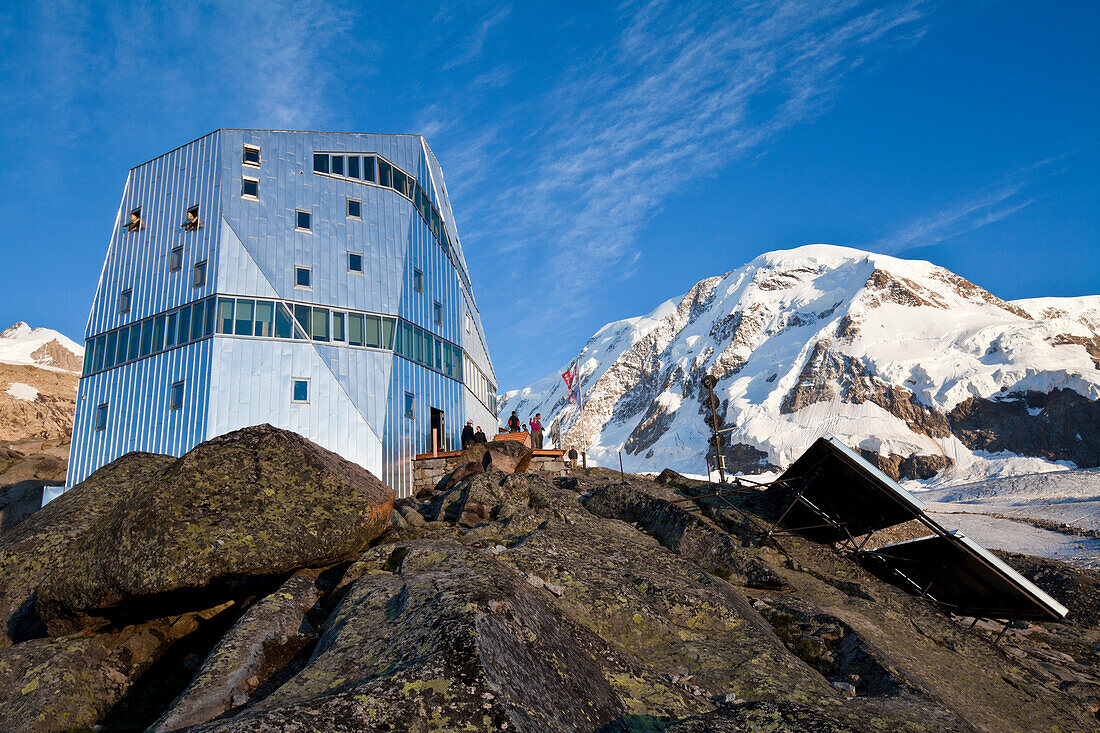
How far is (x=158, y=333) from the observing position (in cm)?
2905

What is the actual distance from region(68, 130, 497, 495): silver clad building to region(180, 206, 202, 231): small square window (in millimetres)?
70

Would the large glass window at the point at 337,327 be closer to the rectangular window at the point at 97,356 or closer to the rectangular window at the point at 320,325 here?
the rectangular window at the point at 320,325

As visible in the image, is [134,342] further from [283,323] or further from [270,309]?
[283,323]

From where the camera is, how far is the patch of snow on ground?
6359cm

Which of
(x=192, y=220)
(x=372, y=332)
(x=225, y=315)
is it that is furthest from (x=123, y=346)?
(x=372, y=332)

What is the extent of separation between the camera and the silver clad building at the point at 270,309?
1095 inches

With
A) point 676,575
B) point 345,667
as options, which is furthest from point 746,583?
point 345,667

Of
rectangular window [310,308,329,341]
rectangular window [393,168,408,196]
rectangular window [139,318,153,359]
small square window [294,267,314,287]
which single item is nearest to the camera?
rectangular window [310,308,329,341]

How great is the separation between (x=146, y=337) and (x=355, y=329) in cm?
930

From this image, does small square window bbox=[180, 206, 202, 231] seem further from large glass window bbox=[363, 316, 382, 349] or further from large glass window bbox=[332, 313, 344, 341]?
large glass window bbox=[363, 316, 382, 349]

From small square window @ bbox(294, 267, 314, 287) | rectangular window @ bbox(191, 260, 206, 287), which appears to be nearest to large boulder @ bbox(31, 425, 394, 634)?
small square window @ bbox(294, 267, 314, 287)

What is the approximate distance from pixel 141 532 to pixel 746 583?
8.15m

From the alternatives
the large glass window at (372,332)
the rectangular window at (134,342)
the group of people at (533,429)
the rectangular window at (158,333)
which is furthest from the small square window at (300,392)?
the group of people at (533,429)

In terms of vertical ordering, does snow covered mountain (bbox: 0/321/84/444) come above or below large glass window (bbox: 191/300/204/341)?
above
